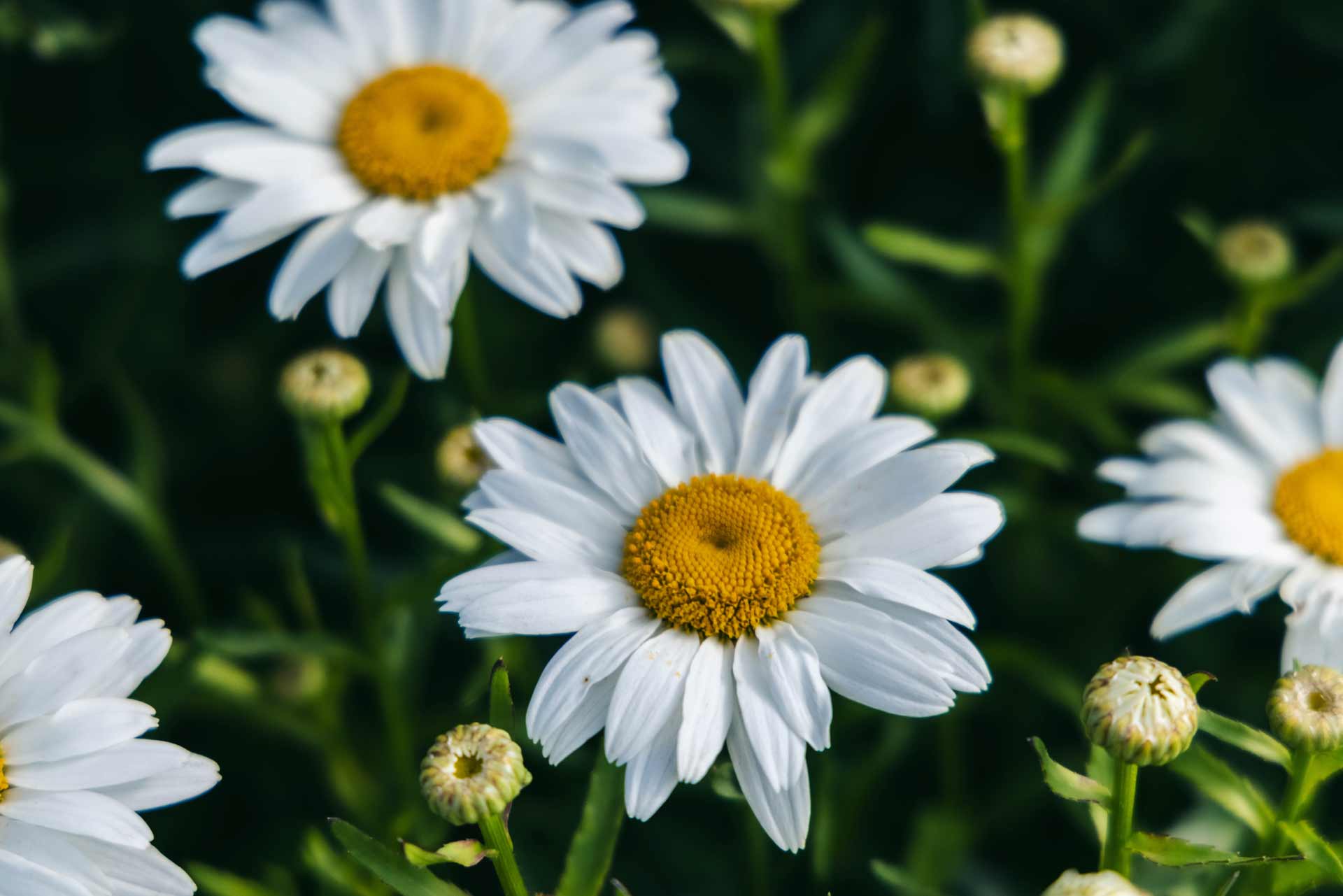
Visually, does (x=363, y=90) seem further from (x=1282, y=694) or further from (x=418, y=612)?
(x=1282, y=694)

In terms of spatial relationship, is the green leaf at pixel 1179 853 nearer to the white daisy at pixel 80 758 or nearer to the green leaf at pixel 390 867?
the green leaf at pixel 390 867

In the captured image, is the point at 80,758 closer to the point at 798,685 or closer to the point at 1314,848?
the point at 798,685

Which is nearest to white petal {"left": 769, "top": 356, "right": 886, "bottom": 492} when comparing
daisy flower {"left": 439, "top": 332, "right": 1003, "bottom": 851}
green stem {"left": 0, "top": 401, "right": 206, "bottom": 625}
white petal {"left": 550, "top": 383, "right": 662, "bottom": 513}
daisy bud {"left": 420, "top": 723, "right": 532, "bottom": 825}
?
daisy flower {"left": 439, "top": 332, "right": 1003, "bottom": 851}

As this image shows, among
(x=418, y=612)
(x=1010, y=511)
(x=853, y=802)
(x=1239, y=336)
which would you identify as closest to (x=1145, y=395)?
(x=1239, y=336)

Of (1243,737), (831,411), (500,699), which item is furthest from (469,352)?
(1243,737)

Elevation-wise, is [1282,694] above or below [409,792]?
above

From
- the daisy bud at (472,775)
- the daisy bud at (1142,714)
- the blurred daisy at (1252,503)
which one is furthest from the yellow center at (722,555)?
the blurred daisy at (1252,503)

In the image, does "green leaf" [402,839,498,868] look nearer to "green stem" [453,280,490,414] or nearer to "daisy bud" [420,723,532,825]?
"daisy bud" [420,723,532,825]

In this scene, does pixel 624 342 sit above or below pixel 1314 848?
above
